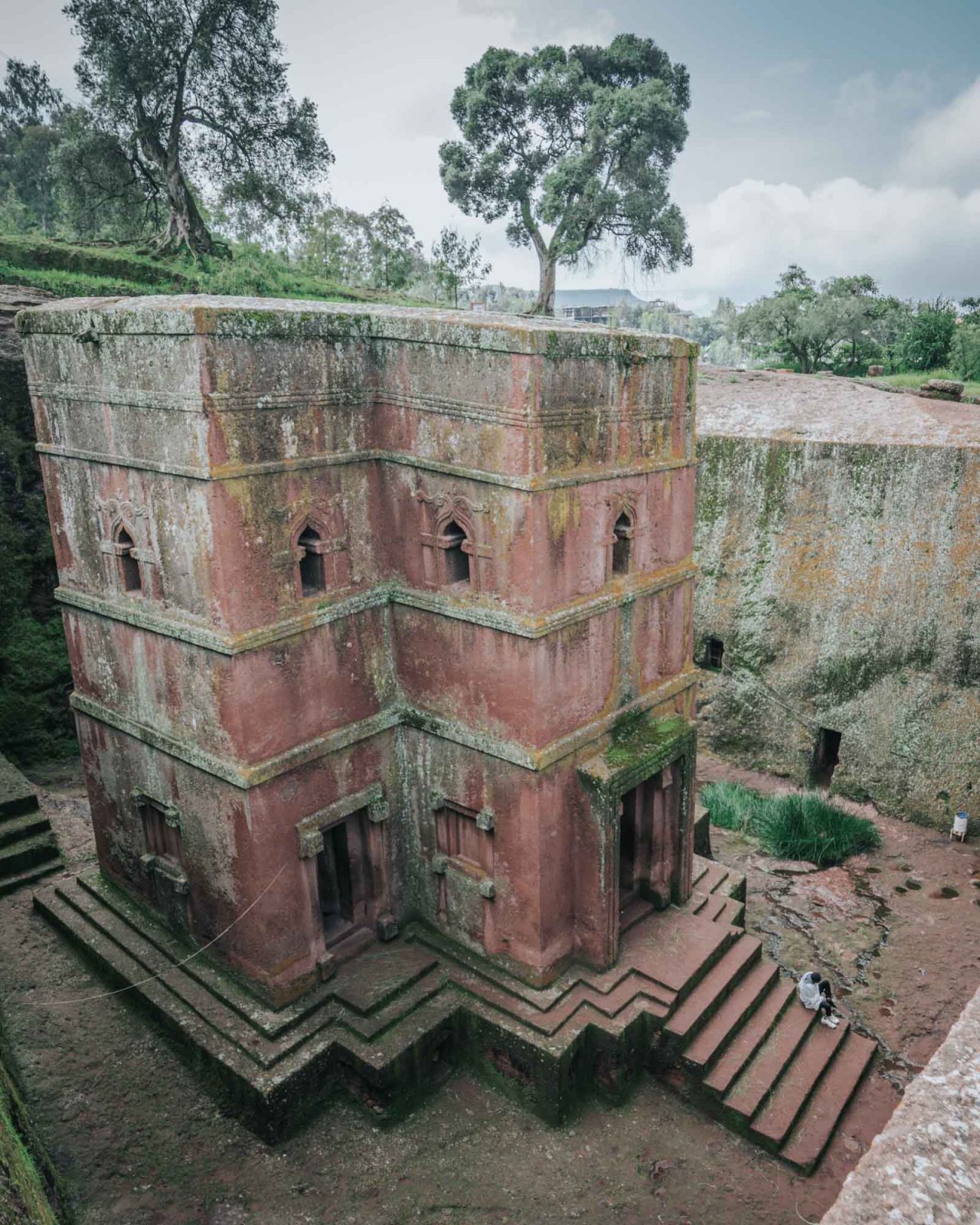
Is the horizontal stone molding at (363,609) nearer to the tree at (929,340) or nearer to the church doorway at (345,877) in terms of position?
the church doorway at (345,877)

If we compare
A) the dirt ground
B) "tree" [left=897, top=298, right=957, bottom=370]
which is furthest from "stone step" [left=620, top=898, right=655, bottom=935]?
"tree" [left=897, top=298, right=957, bottom=370]

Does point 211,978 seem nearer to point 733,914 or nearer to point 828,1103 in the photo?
point 733,914

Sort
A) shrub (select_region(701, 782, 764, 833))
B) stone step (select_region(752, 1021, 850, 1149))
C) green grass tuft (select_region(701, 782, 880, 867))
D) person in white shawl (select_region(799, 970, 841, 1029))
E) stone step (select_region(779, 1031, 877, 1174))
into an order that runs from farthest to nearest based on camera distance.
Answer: shrub (select_region(701, 782, 764, 833)) < green grass tuft (select_region(701, 782, 880, 867)) < person in white shawl (select_region(799, 970, 841, 1029)) < stone step (select_region(752, 1021, 850, 1149)) < stone step (select_region(779, 1031, 877, 1174))

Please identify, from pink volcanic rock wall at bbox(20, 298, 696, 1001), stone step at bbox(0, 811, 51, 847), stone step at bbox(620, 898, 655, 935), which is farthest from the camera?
stone step at bbox(0, 811, 51, 847)

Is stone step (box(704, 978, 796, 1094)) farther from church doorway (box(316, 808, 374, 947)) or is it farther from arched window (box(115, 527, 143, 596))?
arched window (box(115, 527, 143, 596))

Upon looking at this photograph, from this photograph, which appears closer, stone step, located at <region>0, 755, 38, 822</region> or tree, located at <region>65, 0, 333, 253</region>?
stone step, located at <region>0, 755, 38, 822</region>

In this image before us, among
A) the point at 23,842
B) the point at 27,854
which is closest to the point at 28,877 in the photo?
the point at 27,854

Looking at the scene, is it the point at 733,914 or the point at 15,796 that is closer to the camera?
the point at 733,914
